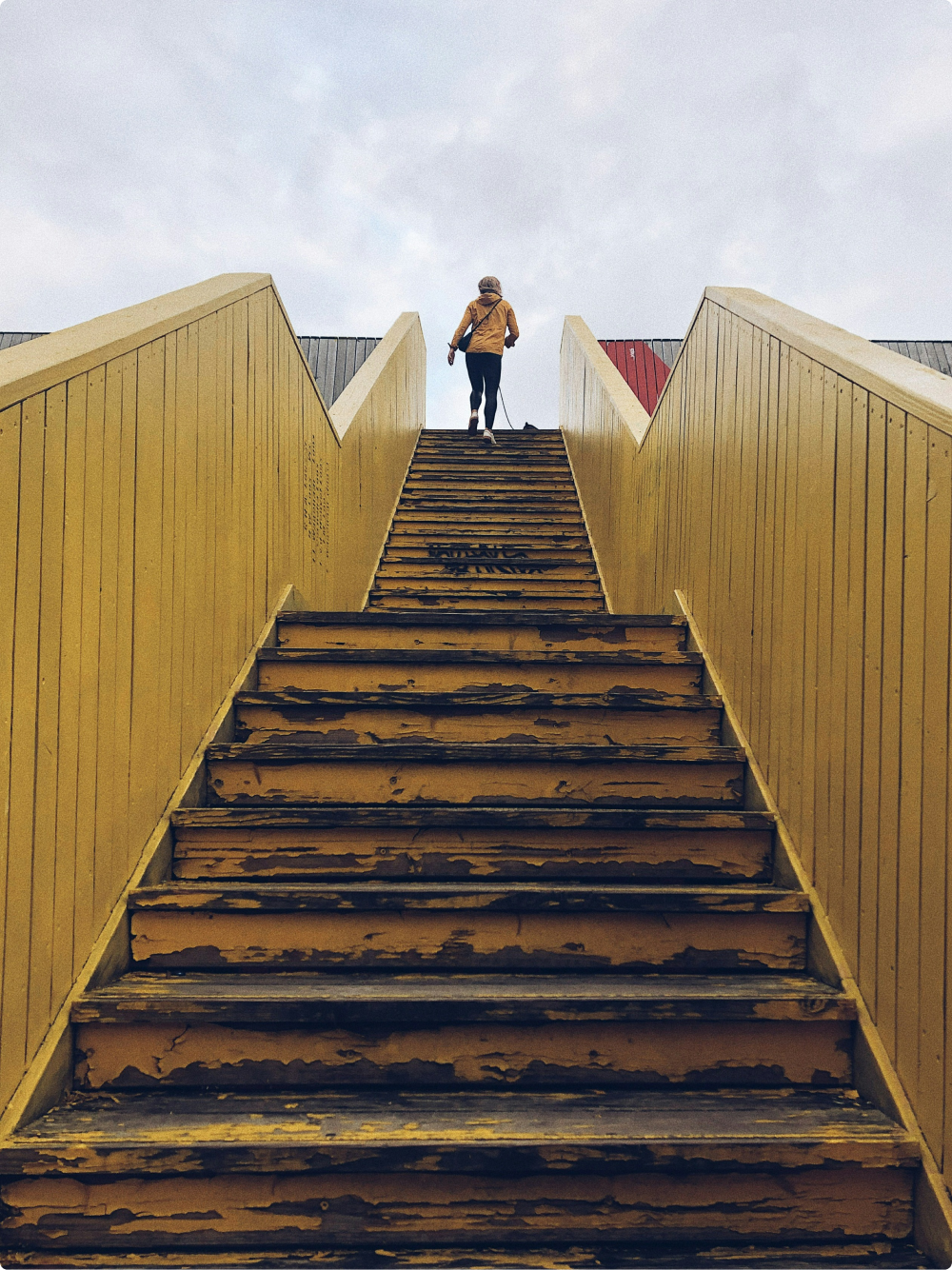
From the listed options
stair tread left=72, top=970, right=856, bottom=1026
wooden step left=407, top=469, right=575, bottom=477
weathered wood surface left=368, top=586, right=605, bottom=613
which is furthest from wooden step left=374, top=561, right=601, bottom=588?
stair tread left=72, top=970, right=856, bottom=1026

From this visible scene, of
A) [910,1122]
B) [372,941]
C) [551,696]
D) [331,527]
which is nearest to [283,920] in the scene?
[372,941]

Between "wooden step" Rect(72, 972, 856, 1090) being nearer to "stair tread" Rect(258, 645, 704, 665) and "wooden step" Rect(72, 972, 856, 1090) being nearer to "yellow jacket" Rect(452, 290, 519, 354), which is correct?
"stair tread" Rect(258, 645, 704, 665)

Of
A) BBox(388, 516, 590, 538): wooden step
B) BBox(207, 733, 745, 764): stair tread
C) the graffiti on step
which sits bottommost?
BBox(207, 733, 745, 764): stair tread

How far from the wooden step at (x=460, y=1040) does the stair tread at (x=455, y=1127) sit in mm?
31

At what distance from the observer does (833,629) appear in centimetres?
175

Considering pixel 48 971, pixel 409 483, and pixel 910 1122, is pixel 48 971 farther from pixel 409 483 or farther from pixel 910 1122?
pixel 409 483

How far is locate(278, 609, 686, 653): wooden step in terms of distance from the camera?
2.76m

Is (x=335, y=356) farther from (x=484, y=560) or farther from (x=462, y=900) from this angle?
(x=462, y=900)

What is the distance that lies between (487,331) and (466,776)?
16.9 ft

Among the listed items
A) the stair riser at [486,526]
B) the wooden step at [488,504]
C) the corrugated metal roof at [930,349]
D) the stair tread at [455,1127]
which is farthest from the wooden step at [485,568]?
the corrugated metal roof at [930,349]

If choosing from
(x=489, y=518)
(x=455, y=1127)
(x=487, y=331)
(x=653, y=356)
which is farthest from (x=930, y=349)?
(x=455, y=1127)

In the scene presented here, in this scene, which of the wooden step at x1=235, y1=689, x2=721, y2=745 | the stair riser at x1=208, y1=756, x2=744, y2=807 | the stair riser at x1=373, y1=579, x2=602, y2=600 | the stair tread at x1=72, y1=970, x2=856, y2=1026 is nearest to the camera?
the stair tread at x1=72, y1=970, x2=856, y2=1026

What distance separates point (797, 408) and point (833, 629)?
2.04 feet

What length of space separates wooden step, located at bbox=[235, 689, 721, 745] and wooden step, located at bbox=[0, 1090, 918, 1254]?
1076 mm
